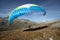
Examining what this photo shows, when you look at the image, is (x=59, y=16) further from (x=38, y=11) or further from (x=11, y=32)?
(x=11, y=32)

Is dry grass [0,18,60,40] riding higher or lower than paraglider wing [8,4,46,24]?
lower

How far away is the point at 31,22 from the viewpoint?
4.84 metres

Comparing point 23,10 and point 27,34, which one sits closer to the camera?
point 23,10

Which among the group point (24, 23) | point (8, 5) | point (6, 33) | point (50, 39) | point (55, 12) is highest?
point (8, 5)

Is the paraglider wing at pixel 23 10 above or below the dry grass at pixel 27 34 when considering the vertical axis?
above

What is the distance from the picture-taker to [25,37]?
4.64m

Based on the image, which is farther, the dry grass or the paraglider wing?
the dry grass

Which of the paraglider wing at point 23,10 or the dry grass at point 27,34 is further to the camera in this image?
the dry grass at point 27,34

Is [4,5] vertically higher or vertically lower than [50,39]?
higher

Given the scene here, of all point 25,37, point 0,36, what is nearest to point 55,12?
point 25,37

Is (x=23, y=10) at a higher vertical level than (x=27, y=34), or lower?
higher

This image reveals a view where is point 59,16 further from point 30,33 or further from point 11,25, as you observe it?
point 11,25

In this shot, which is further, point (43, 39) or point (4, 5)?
point (4, 5)

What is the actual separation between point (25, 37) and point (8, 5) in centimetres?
142
